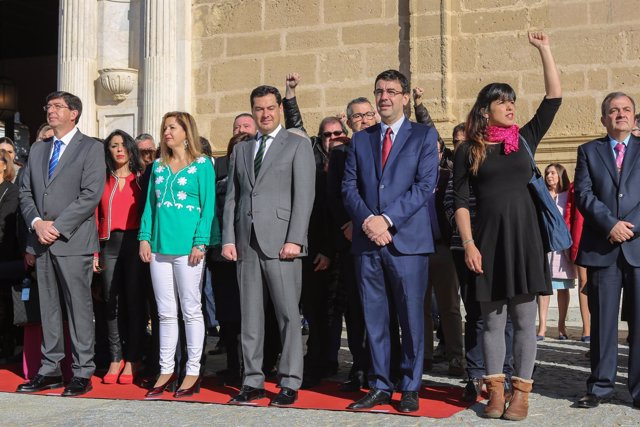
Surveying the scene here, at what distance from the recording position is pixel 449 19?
33.8 ft

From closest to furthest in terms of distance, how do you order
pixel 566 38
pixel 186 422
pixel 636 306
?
pixel 186 422 → pixel 636 306 → pixel 566 38

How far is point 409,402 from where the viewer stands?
538 centimetres

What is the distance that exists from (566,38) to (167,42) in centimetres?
478

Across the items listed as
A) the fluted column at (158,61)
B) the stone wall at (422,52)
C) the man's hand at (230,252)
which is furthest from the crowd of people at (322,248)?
the fluted column at (158,61)

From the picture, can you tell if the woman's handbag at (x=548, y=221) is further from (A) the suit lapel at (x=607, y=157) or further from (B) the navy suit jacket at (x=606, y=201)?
(A) the suit lapel at (x=607, y=157)

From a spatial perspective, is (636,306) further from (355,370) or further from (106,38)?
(106,38)

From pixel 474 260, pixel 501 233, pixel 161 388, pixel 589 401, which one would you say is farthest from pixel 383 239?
pixel 161 388

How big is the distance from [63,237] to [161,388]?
125cm

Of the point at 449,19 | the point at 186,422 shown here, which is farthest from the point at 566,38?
the point at 186,422

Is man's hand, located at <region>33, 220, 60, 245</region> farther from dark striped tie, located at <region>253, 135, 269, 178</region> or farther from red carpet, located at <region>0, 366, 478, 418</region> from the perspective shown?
dark striped tie, located at <region>253, 135, 269, 178</region>

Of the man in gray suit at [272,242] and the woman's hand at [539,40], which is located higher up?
the woman's hand at [539,40]

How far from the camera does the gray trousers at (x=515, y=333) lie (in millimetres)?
5270

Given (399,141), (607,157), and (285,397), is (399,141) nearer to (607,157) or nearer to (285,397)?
(607,157)

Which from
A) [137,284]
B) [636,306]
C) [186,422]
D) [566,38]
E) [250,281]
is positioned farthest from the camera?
[566,38]
